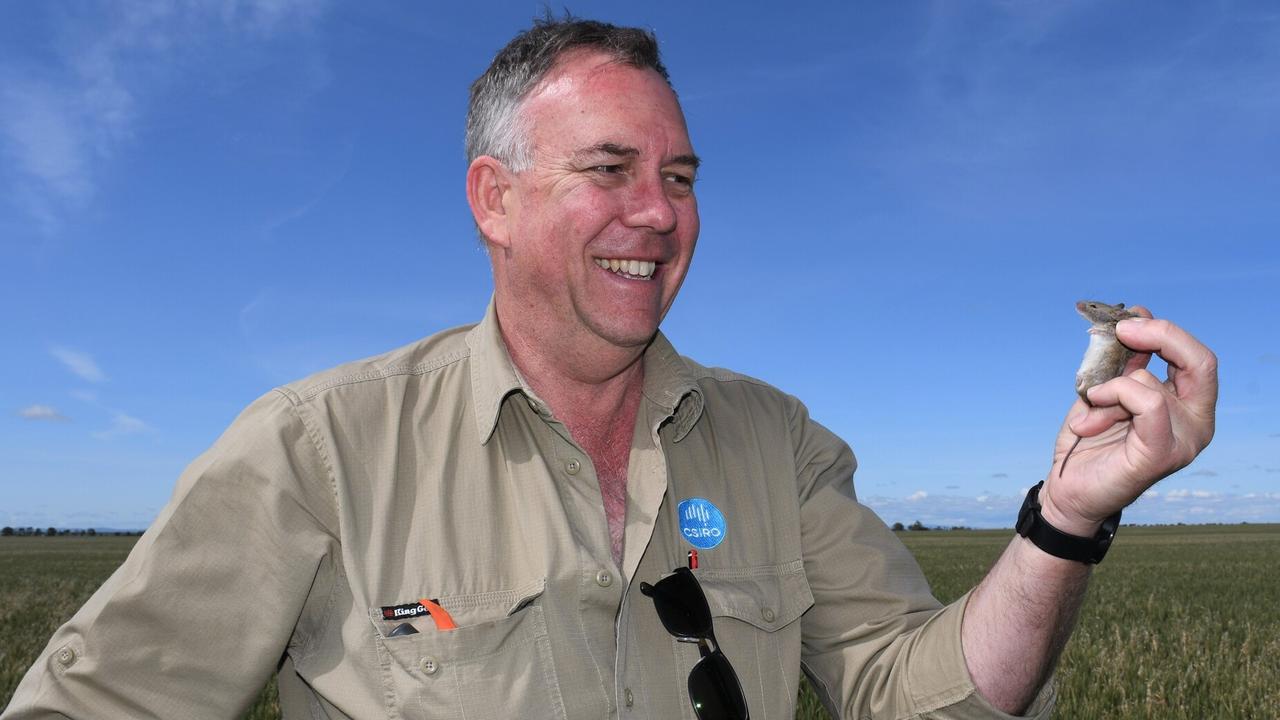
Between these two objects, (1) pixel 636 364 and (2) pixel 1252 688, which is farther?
(2) pixel 1252 688

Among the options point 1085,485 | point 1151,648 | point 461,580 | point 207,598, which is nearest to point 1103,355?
point 1085,485

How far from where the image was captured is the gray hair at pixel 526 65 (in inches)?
122

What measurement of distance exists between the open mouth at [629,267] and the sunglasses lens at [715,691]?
3.93ft

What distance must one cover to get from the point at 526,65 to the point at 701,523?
163 centimetres

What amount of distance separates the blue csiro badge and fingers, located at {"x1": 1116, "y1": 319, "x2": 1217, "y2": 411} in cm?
134

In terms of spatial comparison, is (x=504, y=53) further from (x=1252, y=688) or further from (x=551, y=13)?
(x=1252, y=688)

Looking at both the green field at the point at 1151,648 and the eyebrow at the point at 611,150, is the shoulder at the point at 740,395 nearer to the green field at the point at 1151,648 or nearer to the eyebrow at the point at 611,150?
the eyebrow at the point at 611,150

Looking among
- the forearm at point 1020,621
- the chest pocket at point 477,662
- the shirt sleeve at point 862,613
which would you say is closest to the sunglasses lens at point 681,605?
the chest pocket at point 477,662

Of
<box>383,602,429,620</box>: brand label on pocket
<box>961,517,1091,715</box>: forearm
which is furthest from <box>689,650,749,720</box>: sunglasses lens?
<box>383,602,429,620</box>: brand label on pocket

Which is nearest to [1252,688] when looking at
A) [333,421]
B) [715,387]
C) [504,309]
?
[715,387]

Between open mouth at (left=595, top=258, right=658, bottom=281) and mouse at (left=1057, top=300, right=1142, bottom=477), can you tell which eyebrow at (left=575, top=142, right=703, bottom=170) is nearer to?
open mouth at (left=595, top=258, right=658, bottom=281)

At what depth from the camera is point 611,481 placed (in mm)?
3061

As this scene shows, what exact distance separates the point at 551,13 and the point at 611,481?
1.80 metres

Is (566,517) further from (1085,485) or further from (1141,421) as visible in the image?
(1141,421)
